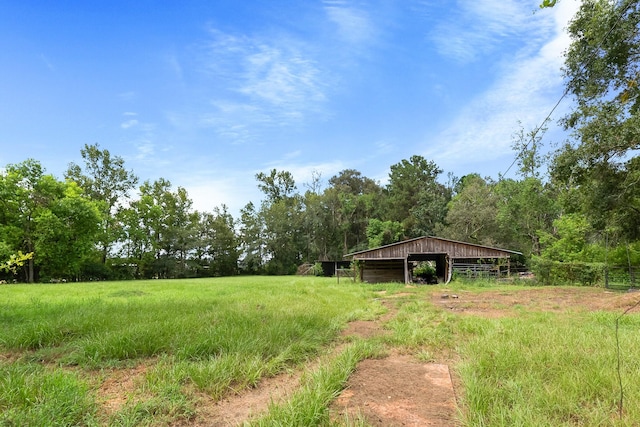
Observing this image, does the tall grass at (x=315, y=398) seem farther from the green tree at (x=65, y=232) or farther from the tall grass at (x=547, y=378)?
the green tree at (x=65, y=232)

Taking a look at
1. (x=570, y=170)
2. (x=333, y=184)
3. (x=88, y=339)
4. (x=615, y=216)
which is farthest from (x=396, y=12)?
(x=333, y=184)

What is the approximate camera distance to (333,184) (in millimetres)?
62750

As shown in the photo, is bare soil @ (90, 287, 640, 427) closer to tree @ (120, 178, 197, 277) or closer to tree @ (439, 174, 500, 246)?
tree @ (439, 174, 500, 246)

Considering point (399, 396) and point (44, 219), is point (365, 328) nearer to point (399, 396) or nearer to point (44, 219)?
point (399, 396)

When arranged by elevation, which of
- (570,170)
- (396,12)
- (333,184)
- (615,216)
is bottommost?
(615,216)

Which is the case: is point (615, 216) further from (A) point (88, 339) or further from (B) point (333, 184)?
(B) point (333, 184)

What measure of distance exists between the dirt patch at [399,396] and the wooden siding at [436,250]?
67.6 ft

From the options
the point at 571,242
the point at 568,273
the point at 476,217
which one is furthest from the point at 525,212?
the point at 568,273

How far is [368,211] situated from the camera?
5759 cm

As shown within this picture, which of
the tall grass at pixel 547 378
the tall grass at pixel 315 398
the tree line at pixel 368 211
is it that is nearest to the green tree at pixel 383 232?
the tree line at pixel 368 211

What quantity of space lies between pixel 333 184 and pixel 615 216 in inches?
1857

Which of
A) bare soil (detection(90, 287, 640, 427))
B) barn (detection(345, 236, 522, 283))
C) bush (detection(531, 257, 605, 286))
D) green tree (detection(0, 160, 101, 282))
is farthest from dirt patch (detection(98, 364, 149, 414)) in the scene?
green tree (detection(0, 160, 101, 282))

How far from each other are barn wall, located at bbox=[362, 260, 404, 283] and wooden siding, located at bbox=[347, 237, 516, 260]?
14.4 ft

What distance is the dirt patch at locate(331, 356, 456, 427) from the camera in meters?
3.25
